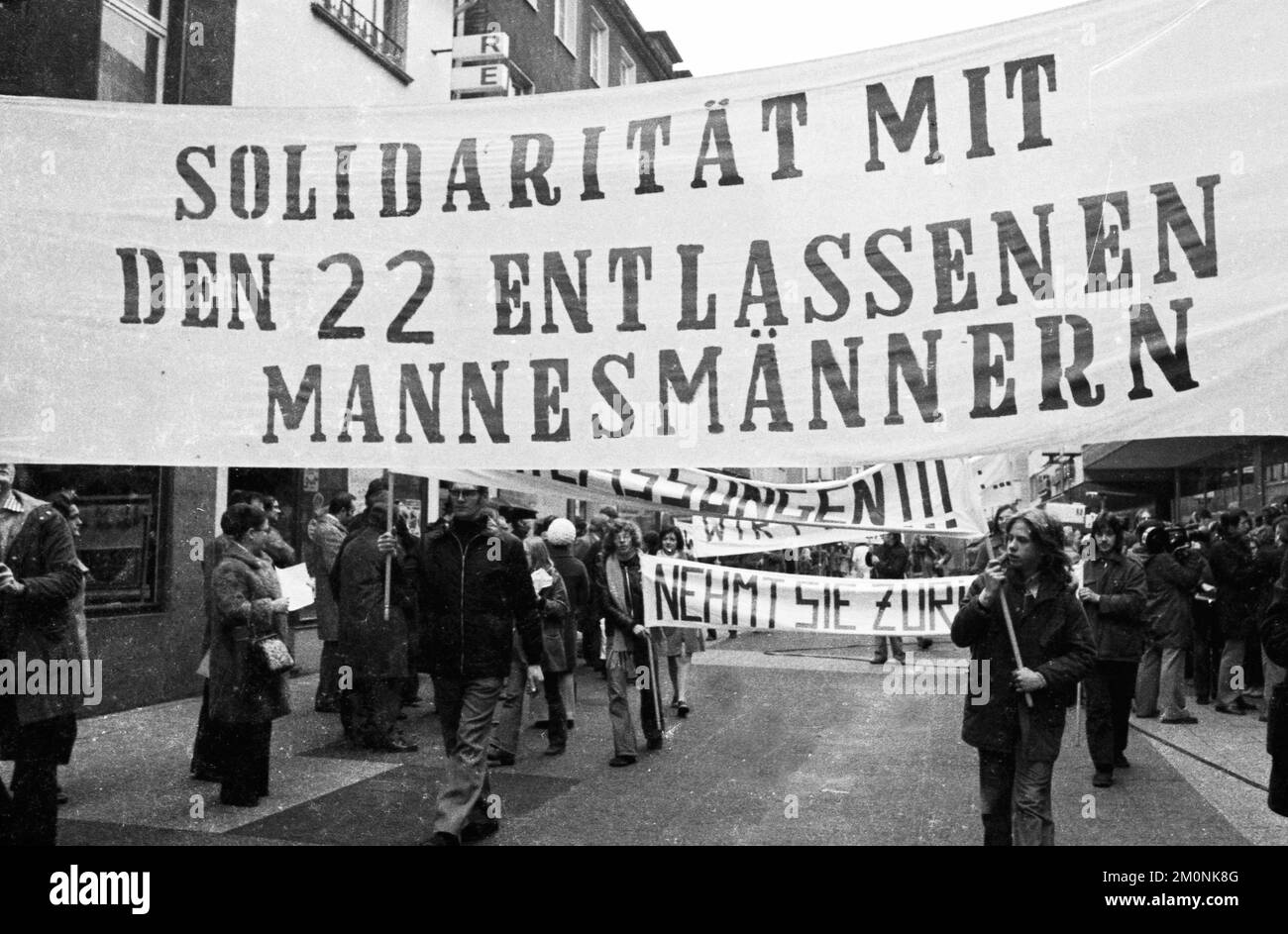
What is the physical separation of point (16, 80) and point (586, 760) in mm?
7353

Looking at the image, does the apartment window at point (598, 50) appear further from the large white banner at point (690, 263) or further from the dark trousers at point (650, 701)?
the large white banner at point (690, 263)

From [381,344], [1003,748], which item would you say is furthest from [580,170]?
[1003,748]

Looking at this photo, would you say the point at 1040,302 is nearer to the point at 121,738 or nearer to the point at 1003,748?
the point at 1003,748

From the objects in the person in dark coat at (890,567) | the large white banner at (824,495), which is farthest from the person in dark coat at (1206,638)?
the large white banner at (824,495)

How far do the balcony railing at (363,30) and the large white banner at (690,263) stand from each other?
1020cm

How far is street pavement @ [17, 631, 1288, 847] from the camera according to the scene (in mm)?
6234

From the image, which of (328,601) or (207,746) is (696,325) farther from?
(328,601)

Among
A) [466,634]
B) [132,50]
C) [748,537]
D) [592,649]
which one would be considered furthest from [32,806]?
[592,649]

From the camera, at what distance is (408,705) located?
10.6 meters

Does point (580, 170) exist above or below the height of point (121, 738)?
above

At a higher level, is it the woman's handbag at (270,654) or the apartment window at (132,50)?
the apartment window at (132,50)

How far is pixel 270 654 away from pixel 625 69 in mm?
26106

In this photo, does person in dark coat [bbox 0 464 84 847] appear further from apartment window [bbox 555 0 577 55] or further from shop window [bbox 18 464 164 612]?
apartment window [bbox 555 0 577 55]

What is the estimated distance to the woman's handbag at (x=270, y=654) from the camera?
21.6 feet
